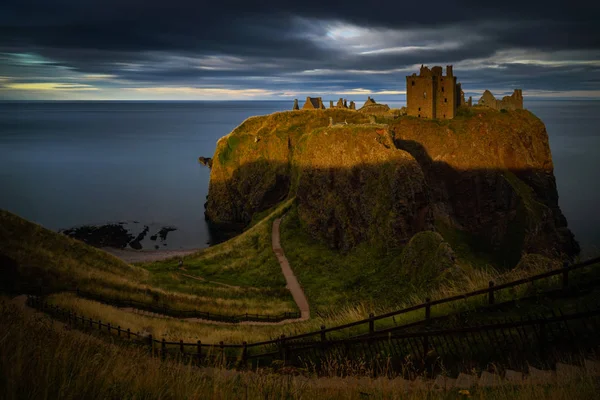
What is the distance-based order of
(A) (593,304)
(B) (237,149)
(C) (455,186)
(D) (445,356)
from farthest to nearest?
1. (B) (237,149)
2. (C) (455,186)
3. (D) (445,356)
4. (A) (593,304)

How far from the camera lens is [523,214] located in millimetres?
69875

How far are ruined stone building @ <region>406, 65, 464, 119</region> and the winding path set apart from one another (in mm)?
30511

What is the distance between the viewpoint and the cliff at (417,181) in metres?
57.8

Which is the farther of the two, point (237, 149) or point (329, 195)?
point (237, 149)

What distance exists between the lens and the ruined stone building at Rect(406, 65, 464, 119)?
8212cm

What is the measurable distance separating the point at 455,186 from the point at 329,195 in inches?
901

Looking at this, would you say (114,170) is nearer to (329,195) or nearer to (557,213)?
(329,195)

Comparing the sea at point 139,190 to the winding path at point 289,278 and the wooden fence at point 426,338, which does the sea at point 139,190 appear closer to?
the winding path at point 289,278

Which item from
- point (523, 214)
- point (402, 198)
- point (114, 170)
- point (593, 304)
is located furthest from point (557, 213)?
point (114, 170)

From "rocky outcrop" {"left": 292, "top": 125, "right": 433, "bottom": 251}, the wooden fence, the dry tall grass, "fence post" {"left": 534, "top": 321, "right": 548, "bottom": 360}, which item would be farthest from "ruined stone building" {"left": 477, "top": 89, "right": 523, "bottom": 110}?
the dry tall grass

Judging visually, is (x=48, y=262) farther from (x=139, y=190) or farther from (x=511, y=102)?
(x=139, y=190)

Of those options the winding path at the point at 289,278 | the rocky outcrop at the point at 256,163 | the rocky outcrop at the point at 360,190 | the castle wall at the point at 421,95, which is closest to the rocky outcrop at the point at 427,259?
the winding path at the point at 289,278

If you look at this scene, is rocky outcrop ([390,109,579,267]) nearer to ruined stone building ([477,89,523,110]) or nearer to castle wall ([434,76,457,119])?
castle wall ([434,76,457,119])

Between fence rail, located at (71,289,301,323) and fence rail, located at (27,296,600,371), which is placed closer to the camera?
fence rail, located at (27,296,600,371)
